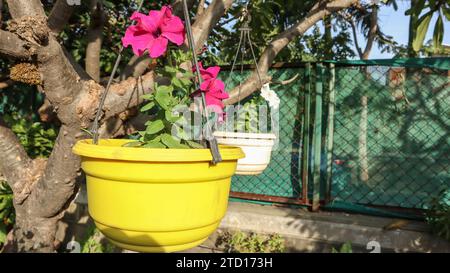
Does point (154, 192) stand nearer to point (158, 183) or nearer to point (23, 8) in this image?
point (158, 183)

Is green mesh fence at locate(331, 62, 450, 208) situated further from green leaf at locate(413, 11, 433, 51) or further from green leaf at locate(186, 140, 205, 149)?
green leaf at locate(186, 140, 205, 149)

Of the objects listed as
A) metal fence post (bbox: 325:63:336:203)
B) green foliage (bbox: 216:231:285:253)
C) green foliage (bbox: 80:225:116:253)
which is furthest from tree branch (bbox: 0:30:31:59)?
metal fence post (bbox: 325:63:336:203)

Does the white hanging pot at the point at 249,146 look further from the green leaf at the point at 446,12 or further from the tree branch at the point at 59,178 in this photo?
the green leaf at the point at 446,12

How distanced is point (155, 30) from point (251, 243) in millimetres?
2105

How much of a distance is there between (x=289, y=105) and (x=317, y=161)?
23.4 inches

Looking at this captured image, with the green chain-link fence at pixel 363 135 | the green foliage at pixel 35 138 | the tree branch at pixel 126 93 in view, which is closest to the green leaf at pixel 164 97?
the tree branch at pixel 126 93

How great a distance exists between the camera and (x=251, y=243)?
262 cm

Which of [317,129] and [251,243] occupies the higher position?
[317,129]

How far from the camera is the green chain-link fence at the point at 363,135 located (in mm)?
2609

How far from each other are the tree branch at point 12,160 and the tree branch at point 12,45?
A: 729mm

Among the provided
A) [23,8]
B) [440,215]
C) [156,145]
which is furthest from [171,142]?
[440,215]

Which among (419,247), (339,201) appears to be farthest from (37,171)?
(419,247)

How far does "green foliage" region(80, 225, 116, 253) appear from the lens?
266 cm
